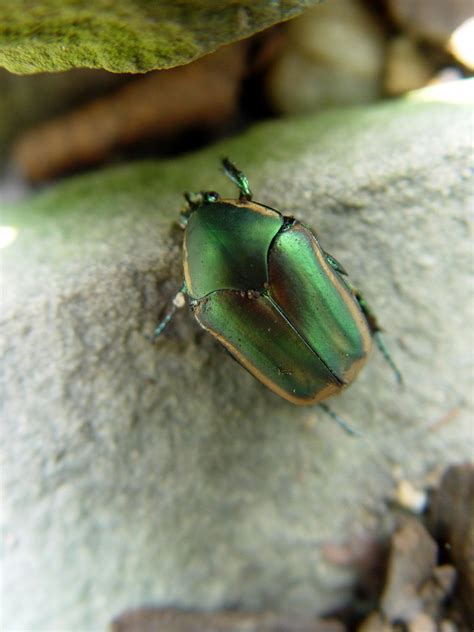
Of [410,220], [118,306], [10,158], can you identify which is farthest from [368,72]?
[10,158]

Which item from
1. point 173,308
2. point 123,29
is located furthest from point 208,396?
point 123,29

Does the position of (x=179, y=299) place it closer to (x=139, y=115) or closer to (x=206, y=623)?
(x=139, y=115)

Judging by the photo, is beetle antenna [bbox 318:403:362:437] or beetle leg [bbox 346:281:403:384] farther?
beetle antenna [bbox 318:403:362:437]

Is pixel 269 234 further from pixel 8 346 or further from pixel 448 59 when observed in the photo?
pixel 448 59

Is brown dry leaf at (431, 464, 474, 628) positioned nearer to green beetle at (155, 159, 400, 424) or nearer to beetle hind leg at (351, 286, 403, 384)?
beetle hind leg at (351, 286, 403, 384)

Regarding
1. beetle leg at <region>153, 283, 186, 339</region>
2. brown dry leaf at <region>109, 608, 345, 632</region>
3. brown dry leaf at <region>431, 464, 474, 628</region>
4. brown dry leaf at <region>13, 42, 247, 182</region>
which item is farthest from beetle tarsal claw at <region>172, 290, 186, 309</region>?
brown dry leaf at <region>431, 464, 474, 628</region>
